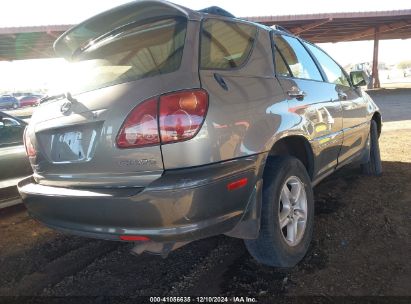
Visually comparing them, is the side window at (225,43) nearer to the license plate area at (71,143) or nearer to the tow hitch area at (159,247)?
the license plate area at (71,143)

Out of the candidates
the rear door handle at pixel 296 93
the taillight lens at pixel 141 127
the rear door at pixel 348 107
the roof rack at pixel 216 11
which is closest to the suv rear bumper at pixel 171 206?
the taillight lens at pixel 141 127

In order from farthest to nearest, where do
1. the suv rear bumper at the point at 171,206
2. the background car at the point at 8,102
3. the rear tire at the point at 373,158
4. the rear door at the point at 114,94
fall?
the background car at the point at 8,102 → the rear tire at the point at 373,158 → the rear door at the point at 114,94 → the suv rear bumper at the point at 171,206

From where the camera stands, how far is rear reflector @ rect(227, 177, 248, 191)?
2.03 metres

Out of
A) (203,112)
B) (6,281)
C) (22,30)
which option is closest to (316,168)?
(203,112)

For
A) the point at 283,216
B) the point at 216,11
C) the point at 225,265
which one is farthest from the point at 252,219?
the point at 216,11

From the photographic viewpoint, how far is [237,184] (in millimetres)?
2072

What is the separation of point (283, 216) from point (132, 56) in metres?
1.54

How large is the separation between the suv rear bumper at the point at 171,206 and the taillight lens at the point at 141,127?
0.72 feet

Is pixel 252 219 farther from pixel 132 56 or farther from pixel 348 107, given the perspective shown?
pixel 348 107

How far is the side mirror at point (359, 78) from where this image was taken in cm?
459

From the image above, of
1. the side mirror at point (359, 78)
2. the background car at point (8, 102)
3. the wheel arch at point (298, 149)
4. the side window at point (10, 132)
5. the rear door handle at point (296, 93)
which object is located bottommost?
the background car at point (8, 102)

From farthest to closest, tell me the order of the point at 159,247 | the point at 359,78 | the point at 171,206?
the point at 359,78 < the point at 159,247 < the point at 171,206

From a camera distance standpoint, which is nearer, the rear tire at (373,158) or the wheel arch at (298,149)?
the wheel arch at (298,149)

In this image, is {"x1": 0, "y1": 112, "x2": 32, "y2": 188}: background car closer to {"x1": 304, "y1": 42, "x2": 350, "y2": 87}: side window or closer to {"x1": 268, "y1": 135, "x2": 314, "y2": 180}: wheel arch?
{"x1": 268, "y1": 135, "x2": 314, "y2": 180}: wheel arch
